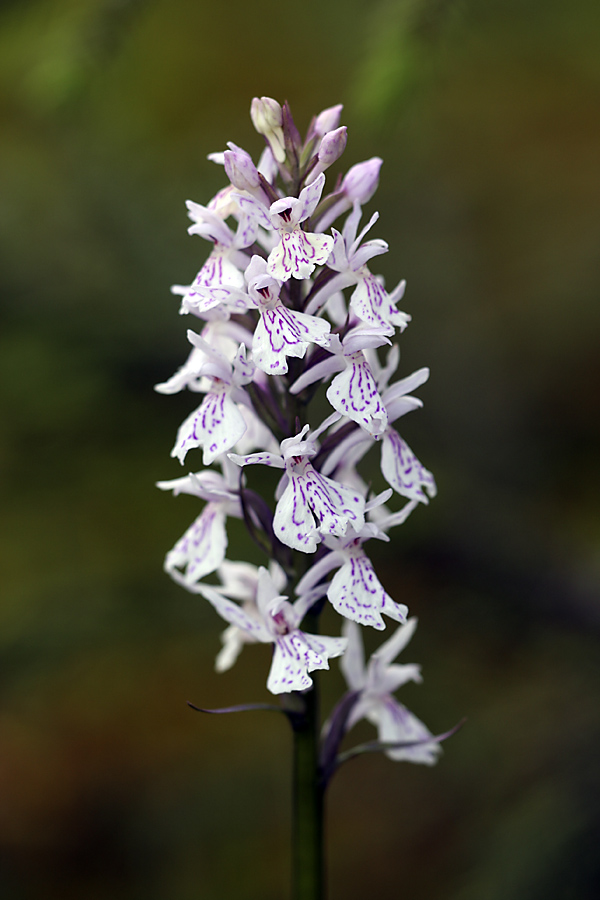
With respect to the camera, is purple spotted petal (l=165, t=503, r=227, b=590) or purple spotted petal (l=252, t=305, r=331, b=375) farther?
purple spotted petal (l=165, t=503, r=227, b=590)

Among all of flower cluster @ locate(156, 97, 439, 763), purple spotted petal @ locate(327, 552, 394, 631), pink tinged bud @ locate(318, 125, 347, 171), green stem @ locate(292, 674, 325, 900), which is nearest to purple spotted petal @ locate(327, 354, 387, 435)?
flower cluster @ locate(156, 97, 439, 763)

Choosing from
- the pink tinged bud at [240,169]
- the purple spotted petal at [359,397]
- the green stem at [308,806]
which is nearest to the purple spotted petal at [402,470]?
the purple spotted petal at [359,397]

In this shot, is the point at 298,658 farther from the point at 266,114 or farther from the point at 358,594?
the point at 266,114

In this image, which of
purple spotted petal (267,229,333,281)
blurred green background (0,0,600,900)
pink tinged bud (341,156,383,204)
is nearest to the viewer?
purple spotted petal (267,229,333,281)

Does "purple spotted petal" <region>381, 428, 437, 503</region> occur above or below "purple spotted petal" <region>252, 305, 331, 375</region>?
below

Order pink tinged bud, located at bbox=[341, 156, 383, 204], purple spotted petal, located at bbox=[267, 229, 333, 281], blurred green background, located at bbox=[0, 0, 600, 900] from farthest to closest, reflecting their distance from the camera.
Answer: blurred green background, located at bbox=[0, 0, 600, 900] → pink tinged bud, located at bbox=[341, 156, 383, 204] → purple spotted petal, located at bbox=[267, 229, 333, 281]

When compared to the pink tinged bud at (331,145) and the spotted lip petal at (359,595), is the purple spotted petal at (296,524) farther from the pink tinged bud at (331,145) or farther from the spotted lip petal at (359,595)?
the pink tinged bud at (331,145)

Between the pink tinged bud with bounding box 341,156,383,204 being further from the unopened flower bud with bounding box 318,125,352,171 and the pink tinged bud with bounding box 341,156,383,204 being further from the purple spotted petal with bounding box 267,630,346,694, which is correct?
the purple spotted petal with bounding box 267,630,346,694
